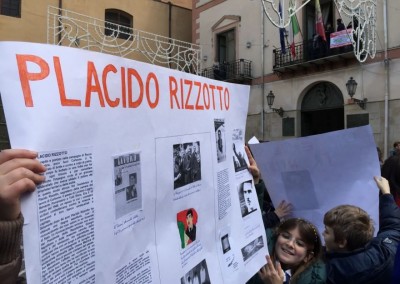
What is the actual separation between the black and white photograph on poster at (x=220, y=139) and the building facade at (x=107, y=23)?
37.0 feet

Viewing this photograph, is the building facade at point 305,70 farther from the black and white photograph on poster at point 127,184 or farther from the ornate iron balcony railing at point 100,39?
the black and white photograph on poster at point 127,184

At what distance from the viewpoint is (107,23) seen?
17.9m

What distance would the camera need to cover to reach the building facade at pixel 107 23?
15.1 meters

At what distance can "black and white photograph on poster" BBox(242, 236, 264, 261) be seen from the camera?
1723mm

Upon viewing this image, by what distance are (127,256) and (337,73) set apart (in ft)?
43.7

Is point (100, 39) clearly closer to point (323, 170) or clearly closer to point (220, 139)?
point (323, 170)

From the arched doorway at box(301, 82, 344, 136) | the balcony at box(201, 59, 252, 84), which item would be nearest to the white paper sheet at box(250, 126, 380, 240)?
the arched doorway at box(301, 82, 344, 136)

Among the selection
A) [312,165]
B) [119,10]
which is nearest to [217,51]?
[119,10]

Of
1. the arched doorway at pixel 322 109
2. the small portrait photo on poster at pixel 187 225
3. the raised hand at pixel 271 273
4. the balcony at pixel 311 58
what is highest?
the balcony at pixel 311 58

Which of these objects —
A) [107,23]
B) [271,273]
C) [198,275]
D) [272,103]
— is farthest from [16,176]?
[107,23]

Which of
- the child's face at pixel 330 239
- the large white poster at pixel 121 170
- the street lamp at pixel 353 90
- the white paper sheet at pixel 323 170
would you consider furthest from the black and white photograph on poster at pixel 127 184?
the street lamp at pixel 353 90

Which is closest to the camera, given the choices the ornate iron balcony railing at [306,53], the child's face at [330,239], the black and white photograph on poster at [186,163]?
the black and white photograph on poster at [186,163]

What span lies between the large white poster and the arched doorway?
42.0 ft

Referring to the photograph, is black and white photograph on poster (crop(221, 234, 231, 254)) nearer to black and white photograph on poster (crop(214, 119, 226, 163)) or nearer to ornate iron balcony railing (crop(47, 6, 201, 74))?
black and white photograph on poster (crop(214, 119, 226, 163))
